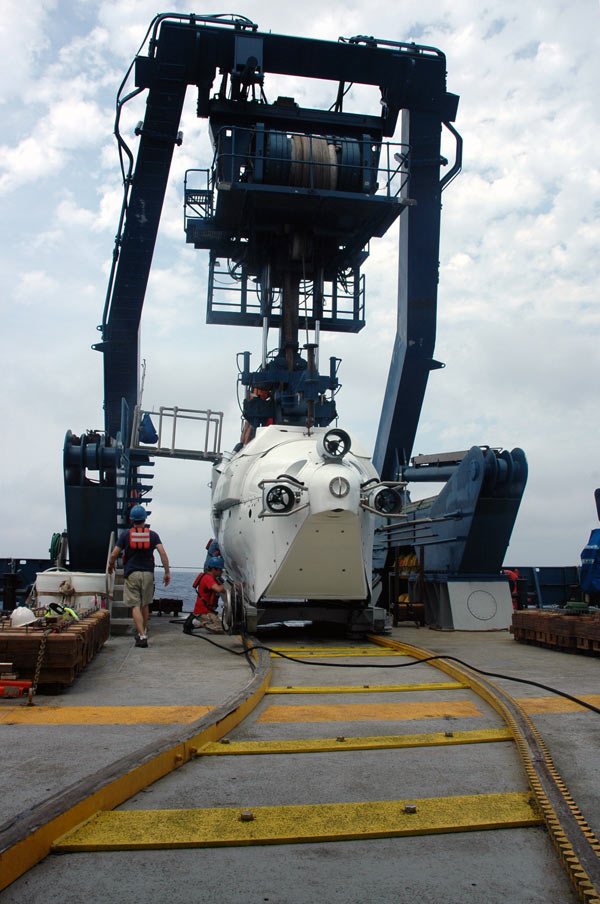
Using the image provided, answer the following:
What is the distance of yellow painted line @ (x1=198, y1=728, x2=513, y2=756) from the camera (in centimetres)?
431

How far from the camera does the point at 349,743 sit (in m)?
4.53

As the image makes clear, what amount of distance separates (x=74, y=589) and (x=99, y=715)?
492 cm

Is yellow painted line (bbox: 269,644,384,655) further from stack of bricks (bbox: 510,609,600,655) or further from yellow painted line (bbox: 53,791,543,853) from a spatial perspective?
yellow painted line (bbox: 53,791,543,853)

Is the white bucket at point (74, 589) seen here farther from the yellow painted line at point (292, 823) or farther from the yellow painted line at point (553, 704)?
the yellow painted line at point (292, 823)

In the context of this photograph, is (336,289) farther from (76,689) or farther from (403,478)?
(76,689)

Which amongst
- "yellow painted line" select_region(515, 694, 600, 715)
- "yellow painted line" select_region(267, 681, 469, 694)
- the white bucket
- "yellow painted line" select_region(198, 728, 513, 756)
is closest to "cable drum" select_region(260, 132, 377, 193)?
the white bucket

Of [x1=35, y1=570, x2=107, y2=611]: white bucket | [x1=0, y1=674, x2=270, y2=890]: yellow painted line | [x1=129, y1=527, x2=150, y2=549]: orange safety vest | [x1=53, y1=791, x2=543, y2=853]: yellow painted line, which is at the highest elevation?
[x1=129, y1=527, x2=150, y2=549]: orange safety vest

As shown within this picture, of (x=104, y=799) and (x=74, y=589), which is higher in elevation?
(x=74, y=589)

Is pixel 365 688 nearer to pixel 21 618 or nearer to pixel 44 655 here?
pixel 44 655

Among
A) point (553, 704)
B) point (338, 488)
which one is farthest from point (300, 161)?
point (553, 704)

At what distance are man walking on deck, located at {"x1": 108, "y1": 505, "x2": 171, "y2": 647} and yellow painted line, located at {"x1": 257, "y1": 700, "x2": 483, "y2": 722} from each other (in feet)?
13.7

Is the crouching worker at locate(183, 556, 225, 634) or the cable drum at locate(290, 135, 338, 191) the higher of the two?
the cable drum at locate(290, 135, 338, 191)

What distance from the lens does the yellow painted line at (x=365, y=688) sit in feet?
20.8

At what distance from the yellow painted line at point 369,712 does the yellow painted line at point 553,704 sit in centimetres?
42
